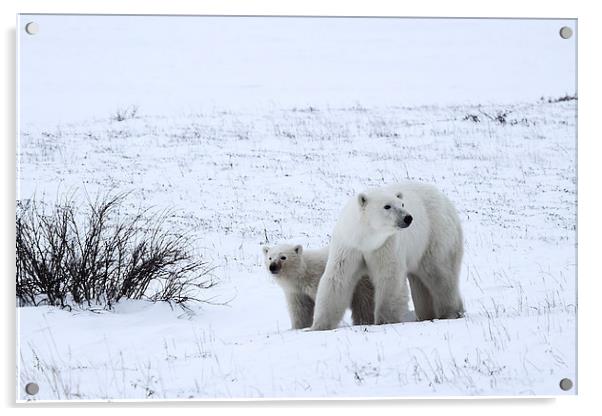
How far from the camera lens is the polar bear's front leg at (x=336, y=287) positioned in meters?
7.15

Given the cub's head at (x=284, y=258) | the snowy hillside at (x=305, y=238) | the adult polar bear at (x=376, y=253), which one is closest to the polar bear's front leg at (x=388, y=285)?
the adult polar bear at (x=376, y=253)

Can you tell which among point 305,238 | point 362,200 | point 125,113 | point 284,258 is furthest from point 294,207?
point 125,113

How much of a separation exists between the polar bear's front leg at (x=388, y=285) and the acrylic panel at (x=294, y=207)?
0.01 meters

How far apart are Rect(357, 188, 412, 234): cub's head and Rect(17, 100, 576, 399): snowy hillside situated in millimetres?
694

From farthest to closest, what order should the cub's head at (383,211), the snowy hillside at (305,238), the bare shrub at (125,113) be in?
the bare shrub at (125,113) → the cub's head at (383,211) → the snowy hillside at (305,238)

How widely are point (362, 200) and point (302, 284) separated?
997 millimetres

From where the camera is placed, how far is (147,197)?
7.59 metres

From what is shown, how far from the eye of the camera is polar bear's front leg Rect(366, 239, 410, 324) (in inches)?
282

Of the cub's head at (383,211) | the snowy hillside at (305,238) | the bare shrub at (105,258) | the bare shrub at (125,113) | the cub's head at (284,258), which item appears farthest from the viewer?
the cub's head at (284,258)

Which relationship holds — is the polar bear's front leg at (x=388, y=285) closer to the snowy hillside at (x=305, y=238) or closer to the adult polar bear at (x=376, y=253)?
the adult polar bear at (x=376, y=253)

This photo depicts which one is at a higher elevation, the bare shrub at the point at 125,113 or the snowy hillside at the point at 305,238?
the bare shrub at the point at 125,113

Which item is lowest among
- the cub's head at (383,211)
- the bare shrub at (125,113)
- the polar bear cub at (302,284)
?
the polar bear cub at (302,284)

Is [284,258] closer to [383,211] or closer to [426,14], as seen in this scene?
[383,211]

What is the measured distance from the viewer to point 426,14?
7027 mm
